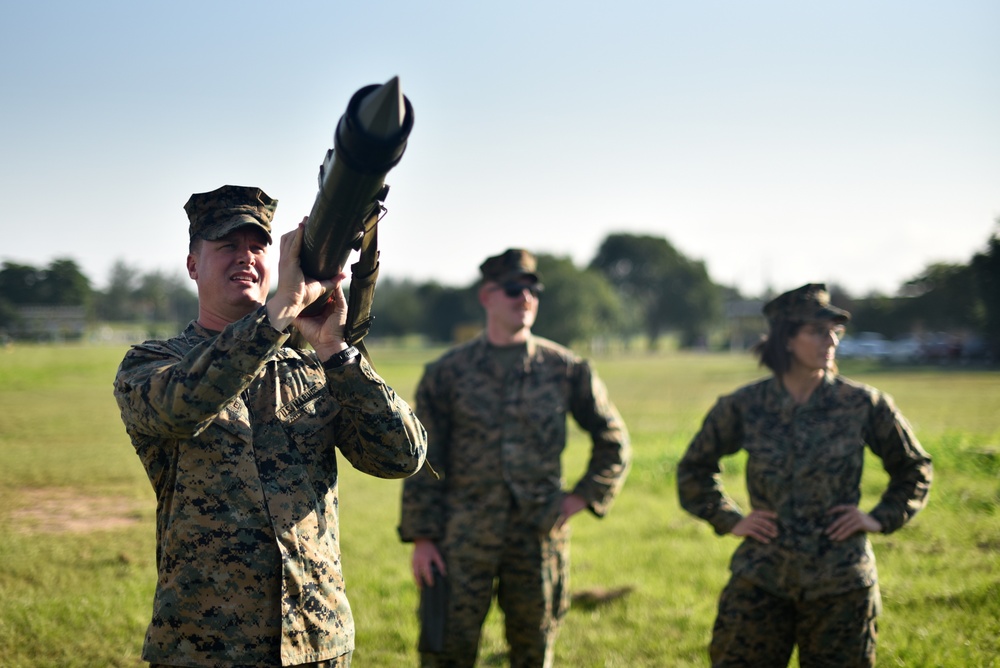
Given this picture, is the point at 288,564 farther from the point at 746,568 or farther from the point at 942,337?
the point at 942,337

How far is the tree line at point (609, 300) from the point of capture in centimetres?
719

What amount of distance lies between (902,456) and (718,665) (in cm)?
133

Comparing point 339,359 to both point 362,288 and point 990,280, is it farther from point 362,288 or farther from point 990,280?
point 990,280

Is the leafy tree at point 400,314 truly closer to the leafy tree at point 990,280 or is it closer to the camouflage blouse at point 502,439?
the leafy tree at point 990,280

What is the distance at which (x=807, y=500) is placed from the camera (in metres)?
3.96

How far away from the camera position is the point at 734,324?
88.2 meters

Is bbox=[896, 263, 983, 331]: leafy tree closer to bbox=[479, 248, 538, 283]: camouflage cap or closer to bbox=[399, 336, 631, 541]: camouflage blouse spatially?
bbox=[399, 336, 631, 541]: camouflage blouse

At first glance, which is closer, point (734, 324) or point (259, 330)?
point (259, 330)

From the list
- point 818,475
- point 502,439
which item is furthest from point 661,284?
point 818,475

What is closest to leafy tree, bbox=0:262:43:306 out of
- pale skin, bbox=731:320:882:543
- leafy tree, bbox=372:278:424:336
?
pale skin, bbox=731:320:882:543

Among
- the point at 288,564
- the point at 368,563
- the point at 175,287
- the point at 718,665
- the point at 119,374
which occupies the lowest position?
the point at 368,563

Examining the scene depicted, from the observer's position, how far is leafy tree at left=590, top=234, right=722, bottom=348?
3538 inches

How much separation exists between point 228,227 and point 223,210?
12cm

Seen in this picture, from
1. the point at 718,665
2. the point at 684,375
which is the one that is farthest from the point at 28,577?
the point at 684,375
